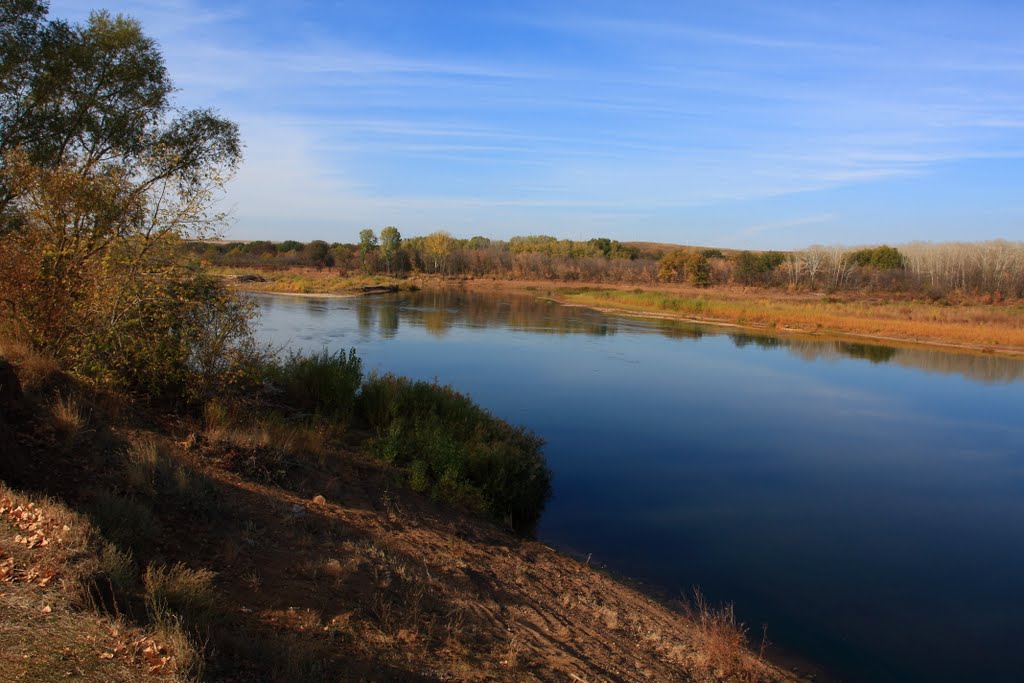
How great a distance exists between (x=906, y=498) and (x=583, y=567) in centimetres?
693

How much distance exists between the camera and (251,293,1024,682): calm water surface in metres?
7.54

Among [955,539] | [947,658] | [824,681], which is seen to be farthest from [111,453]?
[955,539]

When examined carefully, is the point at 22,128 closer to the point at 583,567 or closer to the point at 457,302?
the point at 583,567

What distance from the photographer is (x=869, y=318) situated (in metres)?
36.5

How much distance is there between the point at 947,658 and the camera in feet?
22.6

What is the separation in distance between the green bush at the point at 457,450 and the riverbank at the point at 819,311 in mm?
27567

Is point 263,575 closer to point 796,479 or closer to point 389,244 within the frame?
point 796,479

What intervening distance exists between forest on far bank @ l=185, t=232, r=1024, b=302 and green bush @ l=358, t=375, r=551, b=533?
38144 millimetres

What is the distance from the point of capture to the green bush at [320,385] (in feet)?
33.1

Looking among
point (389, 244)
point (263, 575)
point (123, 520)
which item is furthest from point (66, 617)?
point (389, 244)

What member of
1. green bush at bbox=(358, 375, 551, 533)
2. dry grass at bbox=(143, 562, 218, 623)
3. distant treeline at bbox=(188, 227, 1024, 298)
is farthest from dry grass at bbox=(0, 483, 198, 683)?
distant treeline at bbox=(188, 227, 1024, 298)

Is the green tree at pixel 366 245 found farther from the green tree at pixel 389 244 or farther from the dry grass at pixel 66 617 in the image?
the dry grass at pixel 66 617

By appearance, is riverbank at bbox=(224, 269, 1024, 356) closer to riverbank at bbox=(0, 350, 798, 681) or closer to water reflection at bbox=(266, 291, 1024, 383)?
water reflection at bbox=(266, 291, 1024, 383)

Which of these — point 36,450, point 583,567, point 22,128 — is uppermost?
point 22,128
